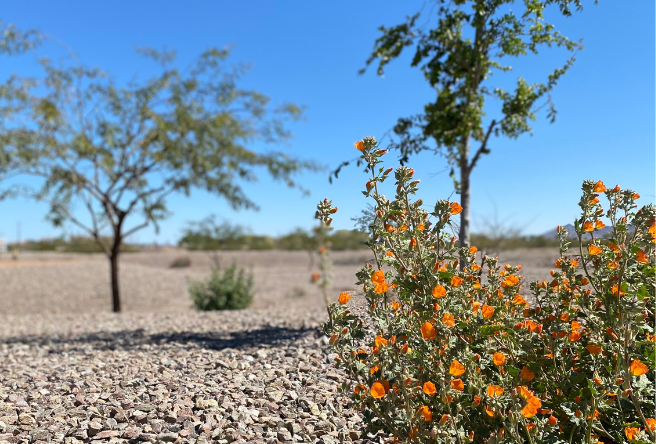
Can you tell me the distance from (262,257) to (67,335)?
29.2 meters

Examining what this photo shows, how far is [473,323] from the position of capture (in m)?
2.27

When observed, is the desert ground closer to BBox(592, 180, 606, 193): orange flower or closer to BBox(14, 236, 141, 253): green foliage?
BBox(592, 180, 606, 193): orange flower

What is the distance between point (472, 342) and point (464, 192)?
3556 mm

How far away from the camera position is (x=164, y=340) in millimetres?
5906

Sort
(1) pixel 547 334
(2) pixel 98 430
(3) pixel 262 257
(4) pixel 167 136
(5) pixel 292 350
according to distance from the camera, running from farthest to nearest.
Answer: (3) pixel 262 257
(4) pixel 167 136
(5) pixel 292 350
(2) pixel 98 430
(1) pixel 547 334

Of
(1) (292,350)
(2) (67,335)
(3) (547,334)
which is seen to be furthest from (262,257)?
(3) (547,334)

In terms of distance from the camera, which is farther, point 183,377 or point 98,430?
point 183,377

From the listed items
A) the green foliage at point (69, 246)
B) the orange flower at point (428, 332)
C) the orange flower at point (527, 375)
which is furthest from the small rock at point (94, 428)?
the green foliage at point (69, 246)

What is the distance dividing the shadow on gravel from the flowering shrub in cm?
294

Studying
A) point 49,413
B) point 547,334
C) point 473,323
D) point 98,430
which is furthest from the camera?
point 49,413

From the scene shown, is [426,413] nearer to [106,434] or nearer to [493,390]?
[493,390]

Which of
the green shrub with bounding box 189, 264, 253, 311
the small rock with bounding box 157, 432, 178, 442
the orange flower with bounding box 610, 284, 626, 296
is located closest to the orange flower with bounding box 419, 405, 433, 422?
the orange flower with bounding box 610, 284, 626, 296

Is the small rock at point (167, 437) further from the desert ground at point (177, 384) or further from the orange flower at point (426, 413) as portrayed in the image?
the orange flower at point (426, 413)

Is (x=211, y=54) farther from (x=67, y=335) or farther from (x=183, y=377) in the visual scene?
(x=183, y=377)
